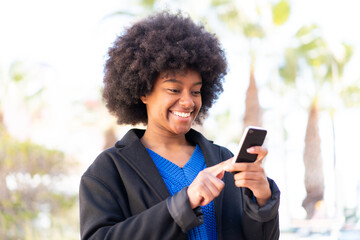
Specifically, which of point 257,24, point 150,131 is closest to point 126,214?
point 150,131

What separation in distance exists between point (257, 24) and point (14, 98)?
8366 mm

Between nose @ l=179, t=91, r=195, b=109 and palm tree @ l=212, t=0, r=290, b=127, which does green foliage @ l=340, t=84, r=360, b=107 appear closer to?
palm tree @ l=212, t=0, r=290, b=127

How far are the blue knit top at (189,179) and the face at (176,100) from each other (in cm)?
17

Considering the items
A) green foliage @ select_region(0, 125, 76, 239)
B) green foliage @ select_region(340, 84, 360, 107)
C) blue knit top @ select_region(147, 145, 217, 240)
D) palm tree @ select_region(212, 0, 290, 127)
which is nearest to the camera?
blue knit top @ select_region(147, 145, 217, 240)

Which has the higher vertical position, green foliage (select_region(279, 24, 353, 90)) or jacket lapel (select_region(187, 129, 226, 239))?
green foliage (select_region(279, 24, 353, 90))

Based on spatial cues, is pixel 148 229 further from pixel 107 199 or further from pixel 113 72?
pixel 113 72

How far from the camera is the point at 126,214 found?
2.29m

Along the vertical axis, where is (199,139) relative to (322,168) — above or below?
above

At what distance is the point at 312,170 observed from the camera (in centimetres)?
1769

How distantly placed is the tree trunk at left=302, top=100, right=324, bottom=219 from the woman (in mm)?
15144

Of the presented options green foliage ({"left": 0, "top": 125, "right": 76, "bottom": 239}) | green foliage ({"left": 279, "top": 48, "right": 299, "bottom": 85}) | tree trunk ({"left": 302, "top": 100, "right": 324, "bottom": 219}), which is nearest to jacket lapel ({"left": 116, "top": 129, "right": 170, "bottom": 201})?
green foliage ({"left": 0, "top": 125, "right": 76, "bottom": 239})

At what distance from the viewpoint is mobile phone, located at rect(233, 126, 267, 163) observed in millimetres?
2016

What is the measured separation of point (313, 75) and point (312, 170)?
3647 millimetres

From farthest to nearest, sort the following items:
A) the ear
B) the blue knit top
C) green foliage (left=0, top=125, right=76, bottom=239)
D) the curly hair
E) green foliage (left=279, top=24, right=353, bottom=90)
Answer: green foliage (left=279, top=24, right=353, bottom=90), green foliage (left=0, top=125, right=76, bottom=239), the ear, the curly hair, the blue knit top
